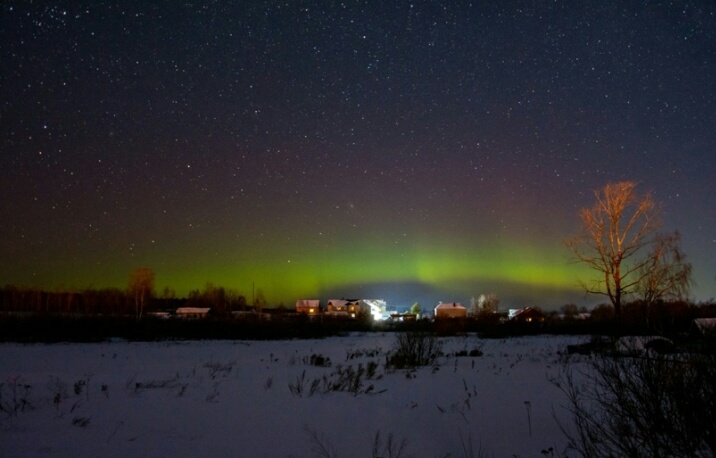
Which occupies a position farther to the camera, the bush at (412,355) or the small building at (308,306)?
the small building at (308,306)

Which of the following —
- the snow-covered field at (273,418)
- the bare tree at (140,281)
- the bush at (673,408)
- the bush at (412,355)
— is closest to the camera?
the bush at (673,408)

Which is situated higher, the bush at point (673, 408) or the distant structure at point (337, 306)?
Answer: the bush at point (673, 408)

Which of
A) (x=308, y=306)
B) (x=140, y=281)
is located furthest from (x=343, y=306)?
(x=140, y=281)

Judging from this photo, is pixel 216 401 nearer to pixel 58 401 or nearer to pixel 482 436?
pixel 58 401

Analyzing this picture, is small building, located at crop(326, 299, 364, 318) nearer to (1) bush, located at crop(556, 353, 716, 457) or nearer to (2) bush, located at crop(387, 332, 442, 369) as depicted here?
(2) bush, located at crop(387, 332, 442, 369)

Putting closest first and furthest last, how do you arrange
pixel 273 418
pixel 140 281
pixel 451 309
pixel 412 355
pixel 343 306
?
pixel 273 418 < pixel 412 355 < pixel 140 281 < pixel 451 309 < pixel 343 306

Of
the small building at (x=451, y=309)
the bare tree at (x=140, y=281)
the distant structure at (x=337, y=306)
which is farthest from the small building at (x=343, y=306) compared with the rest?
the bare tree at (x=140, y=281)

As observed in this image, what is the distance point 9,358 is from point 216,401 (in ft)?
45.9

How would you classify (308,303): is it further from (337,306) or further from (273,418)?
(273,418)

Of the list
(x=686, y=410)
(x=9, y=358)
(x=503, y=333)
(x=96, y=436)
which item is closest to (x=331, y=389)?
(x=96, y=436)

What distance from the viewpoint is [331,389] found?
9.46 meters

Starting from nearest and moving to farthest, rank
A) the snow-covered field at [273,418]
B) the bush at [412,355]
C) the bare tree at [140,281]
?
the snow-covered field at [273,418], the bush at [412,355], the bare tree at [140,281]

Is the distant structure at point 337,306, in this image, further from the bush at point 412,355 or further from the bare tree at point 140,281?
the bush at point 412,355

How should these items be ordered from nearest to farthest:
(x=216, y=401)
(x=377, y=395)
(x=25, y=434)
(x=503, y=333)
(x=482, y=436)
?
(x=25, y=434) < (x=482, y=436) < (x=216, y=401) < (x=377, y=395) < (x=503, y=333)
